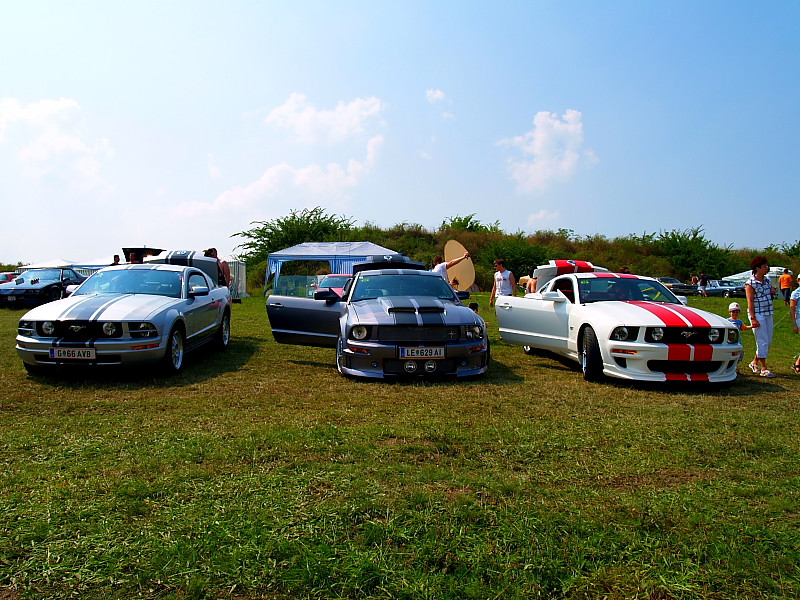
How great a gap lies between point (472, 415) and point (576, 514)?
2.14 meters

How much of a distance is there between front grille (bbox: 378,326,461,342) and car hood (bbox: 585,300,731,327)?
74.4 inches

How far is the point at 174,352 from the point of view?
7332 millimetres

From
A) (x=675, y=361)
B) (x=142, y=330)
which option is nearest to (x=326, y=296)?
(x=142, y=330)

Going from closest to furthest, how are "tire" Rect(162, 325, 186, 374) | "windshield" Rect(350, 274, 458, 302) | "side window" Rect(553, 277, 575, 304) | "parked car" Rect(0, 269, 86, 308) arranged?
1. "tire" Rect(162, 325, 186, 374)
2. "windshield" Rect(350, 274, 458, 302)
3. "side window" Rect(553, 277, 575, 304)
4. "parked car" Rect(0, 269, 86, 308)

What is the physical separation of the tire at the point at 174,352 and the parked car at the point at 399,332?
57.9 inches

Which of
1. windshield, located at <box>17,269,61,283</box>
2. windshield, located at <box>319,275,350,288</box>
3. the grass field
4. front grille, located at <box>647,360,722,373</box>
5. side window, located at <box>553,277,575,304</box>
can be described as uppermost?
windshield, located at <box>17,269,61,283</box>

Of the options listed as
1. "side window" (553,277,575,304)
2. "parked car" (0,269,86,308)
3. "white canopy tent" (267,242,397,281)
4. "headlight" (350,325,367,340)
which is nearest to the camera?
"headlight" (350,325,367,340)

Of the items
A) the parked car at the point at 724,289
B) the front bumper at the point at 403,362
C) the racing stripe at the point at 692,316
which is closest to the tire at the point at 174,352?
the front bumper at the point at 403,362

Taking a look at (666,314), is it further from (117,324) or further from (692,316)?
(117,324)

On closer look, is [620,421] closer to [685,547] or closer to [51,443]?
[685,547]

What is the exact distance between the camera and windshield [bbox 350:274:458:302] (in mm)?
7910

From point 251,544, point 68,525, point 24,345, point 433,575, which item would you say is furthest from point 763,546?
point 24,345

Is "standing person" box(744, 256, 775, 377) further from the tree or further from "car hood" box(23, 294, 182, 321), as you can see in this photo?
the tree

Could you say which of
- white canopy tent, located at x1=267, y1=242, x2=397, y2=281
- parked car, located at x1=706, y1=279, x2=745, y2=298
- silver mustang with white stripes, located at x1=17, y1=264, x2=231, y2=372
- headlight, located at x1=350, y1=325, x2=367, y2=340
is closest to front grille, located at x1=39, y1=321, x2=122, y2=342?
silver mustang with white stripes, located at x1=17, y1=264, x2=231, y2=372
